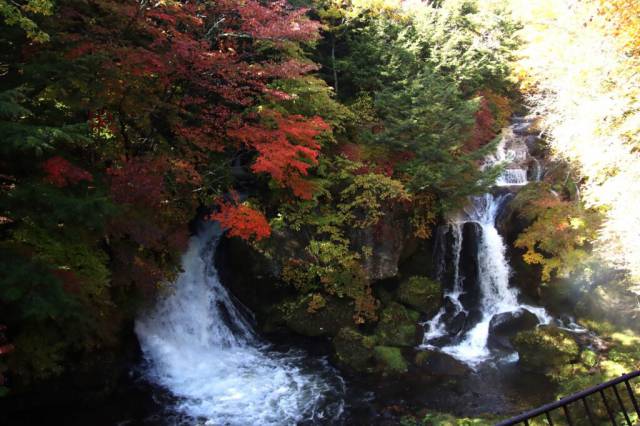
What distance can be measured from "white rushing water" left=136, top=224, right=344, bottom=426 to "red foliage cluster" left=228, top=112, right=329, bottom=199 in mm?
3759

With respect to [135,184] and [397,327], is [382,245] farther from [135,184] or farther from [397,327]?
[135,184]

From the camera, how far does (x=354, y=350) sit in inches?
432

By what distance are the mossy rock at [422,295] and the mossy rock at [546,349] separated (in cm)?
260

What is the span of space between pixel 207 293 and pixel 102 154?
5090 mm

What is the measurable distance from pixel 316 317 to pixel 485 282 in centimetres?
592

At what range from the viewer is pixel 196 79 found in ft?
33.1

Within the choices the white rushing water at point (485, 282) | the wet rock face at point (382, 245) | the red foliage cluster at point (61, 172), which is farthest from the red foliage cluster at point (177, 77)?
the white rushing water at point (485, 282)

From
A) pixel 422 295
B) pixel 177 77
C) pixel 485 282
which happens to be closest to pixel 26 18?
pixel 177 77

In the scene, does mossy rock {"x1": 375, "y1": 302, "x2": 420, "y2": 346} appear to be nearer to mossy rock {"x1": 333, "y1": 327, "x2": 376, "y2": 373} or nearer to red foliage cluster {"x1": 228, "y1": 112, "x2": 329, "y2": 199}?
mossy rock {"x1": 333, "y1": 327, "x2": 376, "y2": 373}

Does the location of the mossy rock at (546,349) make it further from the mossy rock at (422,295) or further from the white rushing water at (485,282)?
the mossy rock at (422,295)

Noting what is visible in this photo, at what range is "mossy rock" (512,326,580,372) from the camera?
10.4 m

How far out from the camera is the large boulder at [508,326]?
11914 mm

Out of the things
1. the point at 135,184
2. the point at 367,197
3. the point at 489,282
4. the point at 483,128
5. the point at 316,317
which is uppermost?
the point at 483,128

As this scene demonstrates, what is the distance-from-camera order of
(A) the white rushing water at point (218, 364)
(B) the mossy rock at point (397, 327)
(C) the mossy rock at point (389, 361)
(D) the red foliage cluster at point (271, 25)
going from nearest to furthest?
1. (A) the white rushing water at point (218, 364)
2. (C) the mossy rock at point (389, 361)
3. (D) the red foliage cluster at point (271, 25)
4. (B) the mossy rock at point (397, 327)
